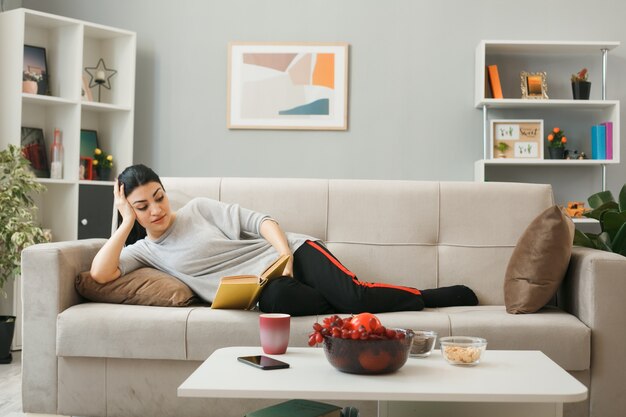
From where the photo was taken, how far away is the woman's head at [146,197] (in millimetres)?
2805

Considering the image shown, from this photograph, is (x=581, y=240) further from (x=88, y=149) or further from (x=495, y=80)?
(x=88, y=149)

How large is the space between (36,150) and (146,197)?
176cm

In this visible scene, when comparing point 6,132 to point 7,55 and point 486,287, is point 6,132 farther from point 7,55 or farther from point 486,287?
point 486,287

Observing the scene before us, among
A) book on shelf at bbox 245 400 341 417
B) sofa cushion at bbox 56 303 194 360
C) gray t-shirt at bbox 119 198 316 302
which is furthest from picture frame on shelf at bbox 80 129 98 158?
book on shelf at bbox 245 400 341 417

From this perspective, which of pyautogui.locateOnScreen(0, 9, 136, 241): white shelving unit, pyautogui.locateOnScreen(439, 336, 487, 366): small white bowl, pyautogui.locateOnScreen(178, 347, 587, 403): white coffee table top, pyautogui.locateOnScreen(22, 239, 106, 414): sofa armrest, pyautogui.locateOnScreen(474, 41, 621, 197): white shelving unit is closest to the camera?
pyautogui.locateOnScreen(178, 347, 587, 403): white coffee table top

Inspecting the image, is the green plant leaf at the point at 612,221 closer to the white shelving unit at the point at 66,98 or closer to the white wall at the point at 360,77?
the white wall at the point at 360,77

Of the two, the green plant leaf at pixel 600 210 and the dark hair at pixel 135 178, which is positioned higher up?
the dark hair at pixel 135 178

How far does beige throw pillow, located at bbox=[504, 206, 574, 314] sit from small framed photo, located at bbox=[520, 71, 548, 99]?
1.80m

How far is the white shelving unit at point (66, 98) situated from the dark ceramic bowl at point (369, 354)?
9.20 feet

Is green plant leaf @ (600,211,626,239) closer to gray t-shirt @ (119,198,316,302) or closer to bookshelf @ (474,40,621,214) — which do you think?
bookshelf @ (474,40,621,214)

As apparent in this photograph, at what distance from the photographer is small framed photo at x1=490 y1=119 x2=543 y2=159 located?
14.2 feet

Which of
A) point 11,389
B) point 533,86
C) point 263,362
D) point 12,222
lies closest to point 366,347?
point 263,362

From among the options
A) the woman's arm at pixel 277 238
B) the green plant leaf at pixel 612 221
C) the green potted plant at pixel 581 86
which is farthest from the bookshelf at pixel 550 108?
the woman's arm at pixel 277 238

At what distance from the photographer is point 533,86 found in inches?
170
